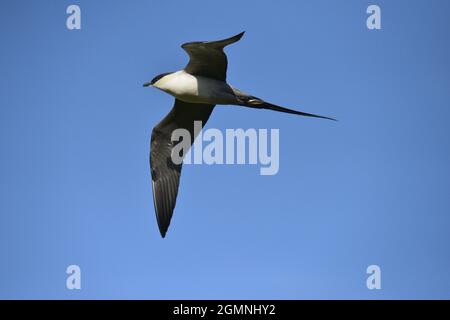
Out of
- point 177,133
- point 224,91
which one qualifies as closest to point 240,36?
point 224,91

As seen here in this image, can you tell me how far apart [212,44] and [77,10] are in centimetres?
417

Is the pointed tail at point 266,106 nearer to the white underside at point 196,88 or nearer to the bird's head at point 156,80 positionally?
the white underside at point 196,88

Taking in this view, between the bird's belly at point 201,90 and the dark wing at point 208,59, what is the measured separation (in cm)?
10

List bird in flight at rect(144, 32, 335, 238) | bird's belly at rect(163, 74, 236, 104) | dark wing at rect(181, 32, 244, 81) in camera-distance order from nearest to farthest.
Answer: dark wing at rect(181, 32, 244, 81)
bird in flight at rect(144, 32, 335, 238)
bird's belly at rect(163, 74, 236, 104)

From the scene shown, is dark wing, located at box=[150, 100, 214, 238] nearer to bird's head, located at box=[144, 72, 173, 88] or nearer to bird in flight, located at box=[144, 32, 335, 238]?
bird in flight, located at box=[144, 32, 335, 238]

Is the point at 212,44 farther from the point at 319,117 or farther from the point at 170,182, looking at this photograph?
the point at 170,182

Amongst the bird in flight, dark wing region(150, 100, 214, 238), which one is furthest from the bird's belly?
dark wing region(150, 100, 214, 238)

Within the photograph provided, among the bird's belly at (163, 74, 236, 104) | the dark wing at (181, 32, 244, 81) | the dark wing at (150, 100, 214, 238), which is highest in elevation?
the dark wing at (181, 32, 244, 81)

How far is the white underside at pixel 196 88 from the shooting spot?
9742 mm

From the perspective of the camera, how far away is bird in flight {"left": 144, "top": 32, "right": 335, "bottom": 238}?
961 centimetres

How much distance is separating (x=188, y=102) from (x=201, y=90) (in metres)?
0.71

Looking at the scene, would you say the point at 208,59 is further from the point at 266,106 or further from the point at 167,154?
the point at 167,154

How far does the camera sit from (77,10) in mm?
12344

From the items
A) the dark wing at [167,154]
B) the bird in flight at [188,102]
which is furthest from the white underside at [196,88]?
the dark wing at [167,154]
